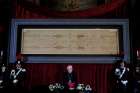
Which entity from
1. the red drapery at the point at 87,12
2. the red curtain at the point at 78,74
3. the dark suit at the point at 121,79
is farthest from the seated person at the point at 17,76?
the dark suit at the point at 121,79

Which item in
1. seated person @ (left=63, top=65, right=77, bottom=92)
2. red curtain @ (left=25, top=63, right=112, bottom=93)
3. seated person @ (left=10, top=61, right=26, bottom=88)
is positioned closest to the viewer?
seated person @ (left=63, top=65, right=77, bottom=92)

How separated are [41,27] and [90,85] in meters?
1.22

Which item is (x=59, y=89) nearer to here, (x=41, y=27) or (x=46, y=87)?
(x=46, y=87)

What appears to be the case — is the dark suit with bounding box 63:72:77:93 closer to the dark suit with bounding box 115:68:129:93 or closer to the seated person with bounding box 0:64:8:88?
the dark suit with bounding box 115:68:129:93

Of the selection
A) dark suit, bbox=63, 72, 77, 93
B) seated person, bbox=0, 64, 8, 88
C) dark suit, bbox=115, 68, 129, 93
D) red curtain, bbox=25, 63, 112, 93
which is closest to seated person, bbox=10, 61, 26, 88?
seated person, bbox=0, 64, 8, 88

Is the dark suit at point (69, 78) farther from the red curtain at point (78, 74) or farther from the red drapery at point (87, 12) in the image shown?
the red drapery at point (87, 12)

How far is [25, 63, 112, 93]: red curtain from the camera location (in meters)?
5.45

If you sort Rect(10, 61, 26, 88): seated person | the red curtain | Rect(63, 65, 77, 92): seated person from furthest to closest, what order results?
the red curtain → Rect(10, 61, 26, 88): seated person → Rect(63, 65, 77, 92): seated person

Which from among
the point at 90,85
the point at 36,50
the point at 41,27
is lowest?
the point at 90,85

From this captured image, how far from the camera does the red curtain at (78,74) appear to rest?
545 centimetres

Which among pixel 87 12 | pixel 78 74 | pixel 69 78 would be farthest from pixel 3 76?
pixel 87 12

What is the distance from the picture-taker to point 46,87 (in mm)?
4973

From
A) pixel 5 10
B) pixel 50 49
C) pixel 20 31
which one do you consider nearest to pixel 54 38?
pixel 50 49

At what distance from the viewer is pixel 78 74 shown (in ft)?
18.0
